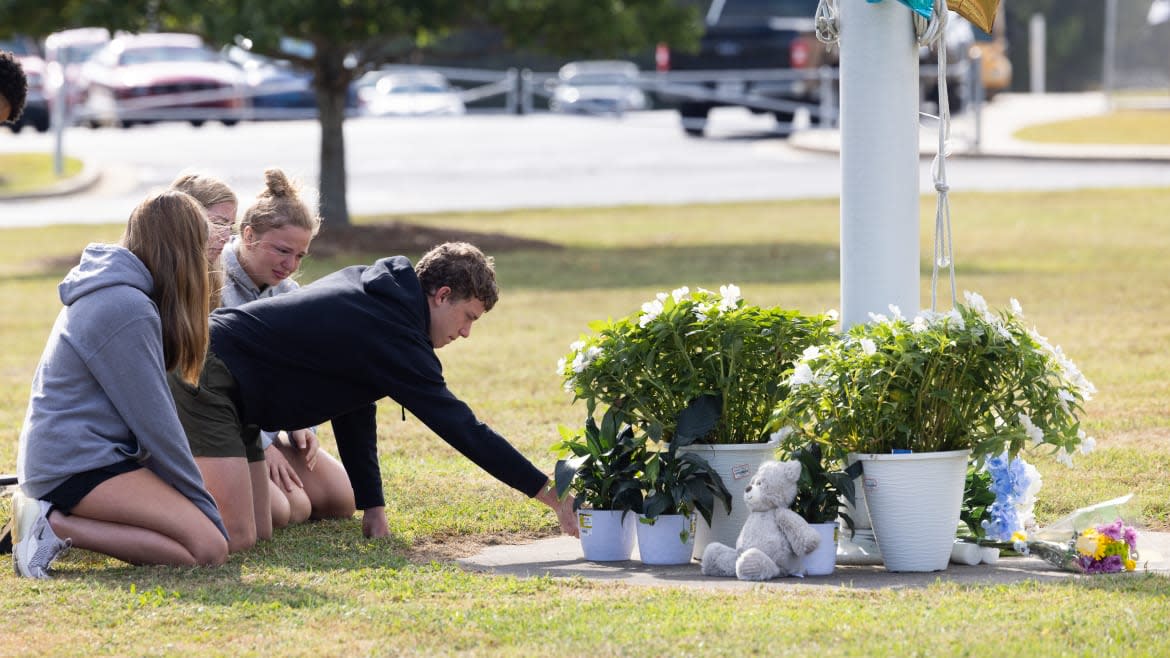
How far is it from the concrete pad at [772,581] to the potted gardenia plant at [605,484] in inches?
2.9

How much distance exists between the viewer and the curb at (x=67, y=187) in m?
23.1

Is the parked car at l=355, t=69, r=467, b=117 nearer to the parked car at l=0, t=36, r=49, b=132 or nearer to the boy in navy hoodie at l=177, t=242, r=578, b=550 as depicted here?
the parked car at l=0, t=36, r=49, b=132

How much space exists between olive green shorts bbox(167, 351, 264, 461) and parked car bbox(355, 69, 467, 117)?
33158 mm

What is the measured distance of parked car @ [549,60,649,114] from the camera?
126ft

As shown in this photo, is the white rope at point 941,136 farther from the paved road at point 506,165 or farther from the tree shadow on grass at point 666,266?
the paved road at point 506,165

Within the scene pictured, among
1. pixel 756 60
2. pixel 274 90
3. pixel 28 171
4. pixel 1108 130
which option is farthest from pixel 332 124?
pixel 274 90

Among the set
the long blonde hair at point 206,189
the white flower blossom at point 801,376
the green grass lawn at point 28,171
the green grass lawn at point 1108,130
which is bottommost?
the white flower blossom at point 801,376

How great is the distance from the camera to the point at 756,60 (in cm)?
2953

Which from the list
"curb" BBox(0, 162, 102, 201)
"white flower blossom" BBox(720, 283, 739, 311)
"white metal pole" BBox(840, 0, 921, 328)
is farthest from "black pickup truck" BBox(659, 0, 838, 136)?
"white flower blossom" BBox(720, 283, 739, 311)

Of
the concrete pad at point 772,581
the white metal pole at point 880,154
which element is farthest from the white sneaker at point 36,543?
the white metal pole at point 880,154

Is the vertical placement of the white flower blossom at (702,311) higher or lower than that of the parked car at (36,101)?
lower

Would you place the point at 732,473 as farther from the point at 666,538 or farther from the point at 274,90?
the point at 274,90

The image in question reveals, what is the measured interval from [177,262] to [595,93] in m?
34.2

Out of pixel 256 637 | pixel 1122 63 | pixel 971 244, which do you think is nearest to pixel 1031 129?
pixel 1122 63
